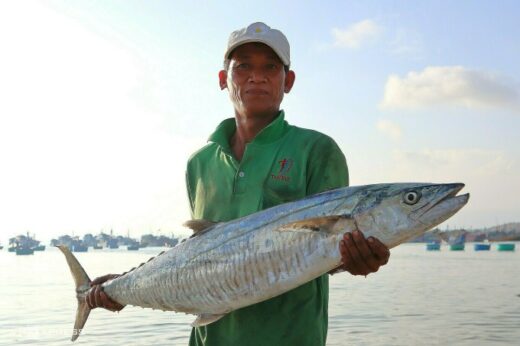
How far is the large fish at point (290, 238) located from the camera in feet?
12.1

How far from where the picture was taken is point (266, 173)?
4.10 metres

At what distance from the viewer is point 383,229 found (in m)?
3.67

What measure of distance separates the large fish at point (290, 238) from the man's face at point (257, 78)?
0.79m

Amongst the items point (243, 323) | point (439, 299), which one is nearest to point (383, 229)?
point (243, 323)

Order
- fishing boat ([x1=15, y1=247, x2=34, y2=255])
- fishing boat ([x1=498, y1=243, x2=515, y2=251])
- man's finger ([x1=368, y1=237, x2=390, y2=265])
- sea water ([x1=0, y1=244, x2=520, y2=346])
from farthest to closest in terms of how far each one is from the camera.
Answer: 1. fishing boat ([x1=15, y1=247, x2=34, y2=255])
2. fishing boat ([x1=498, y1=243, x2=515, y2=251])
3. sea water ([x1=0, y1=244, x2=520, y2=346])
4. man's finger ([x1=368, y1=237, x2=390, y2=265])

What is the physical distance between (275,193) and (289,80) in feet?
2.97

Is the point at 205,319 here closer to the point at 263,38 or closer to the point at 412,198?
the point at 412,198

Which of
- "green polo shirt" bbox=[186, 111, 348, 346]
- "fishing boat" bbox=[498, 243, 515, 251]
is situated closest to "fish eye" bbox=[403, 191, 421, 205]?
"green polo shirt" bbox=[186, 111, 348, 346]

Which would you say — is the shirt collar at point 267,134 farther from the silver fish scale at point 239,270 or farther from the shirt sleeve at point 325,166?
the silver fish scale at point 239,270

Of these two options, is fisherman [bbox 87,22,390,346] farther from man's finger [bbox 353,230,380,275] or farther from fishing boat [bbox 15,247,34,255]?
fishing boat [bbox 15,247,34,255]

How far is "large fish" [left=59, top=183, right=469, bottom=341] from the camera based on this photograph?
3.68 m

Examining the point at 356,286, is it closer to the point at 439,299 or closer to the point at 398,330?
the point at 439,299

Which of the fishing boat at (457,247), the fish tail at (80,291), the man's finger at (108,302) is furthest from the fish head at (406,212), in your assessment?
the fishing boat at (457,247)

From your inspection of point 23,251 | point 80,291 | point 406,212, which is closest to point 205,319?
point 406,212
